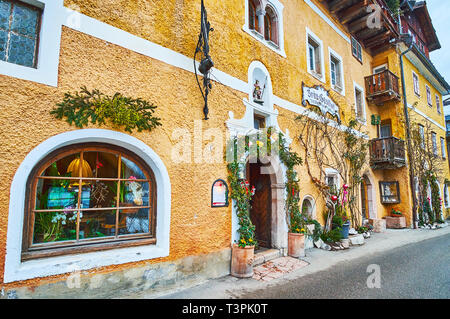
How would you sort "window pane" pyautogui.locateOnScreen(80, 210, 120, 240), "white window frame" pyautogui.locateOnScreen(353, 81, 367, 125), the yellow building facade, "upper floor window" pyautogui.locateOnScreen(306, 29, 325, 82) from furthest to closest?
"white window frame" pyautogui.locateOnScreen(353, 81, 367, 125)
"upper floor window" pyautogui.locateOnScreen(306, 29, 325, 82)
"window pane" pyautogui.locateOnScreen(80, 210, 120, 240)
the yellow building facade

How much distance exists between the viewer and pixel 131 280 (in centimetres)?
355

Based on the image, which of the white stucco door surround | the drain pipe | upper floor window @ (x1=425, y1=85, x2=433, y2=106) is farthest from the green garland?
upper floor window @ (x1=425, y1=85, x2=433, y2=106)

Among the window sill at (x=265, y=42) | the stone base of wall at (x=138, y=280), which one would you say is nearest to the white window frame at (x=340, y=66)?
the window sill at (x=265, y=42)

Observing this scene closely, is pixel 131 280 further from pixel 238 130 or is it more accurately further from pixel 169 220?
pixel 238 130

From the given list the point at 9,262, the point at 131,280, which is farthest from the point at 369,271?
the point at 9,262

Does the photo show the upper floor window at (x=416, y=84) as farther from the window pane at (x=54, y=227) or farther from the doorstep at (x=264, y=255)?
the window pane at (x=54, y=227)

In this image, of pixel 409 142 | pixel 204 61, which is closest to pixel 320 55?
pixel 204 61

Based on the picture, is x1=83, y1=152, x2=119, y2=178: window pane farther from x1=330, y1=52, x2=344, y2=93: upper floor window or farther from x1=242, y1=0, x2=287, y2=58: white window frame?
x1=330, y1=52, x2=344, y2=93: upper floor window

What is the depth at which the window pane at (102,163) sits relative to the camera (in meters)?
3.61

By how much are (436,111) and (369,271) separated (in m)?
15.6

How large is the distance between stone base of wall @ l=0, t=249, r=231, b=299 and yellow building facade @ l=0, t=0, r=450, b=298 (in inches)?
0.6

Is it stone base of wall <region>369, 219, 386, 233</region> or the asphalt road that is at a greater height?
stone base of wall <region>369, 219, 386, 233</region>

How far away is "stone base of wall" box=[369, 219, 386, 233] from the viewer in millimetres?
9852

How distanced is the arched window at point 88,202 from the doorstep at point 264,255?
2.48 meters
